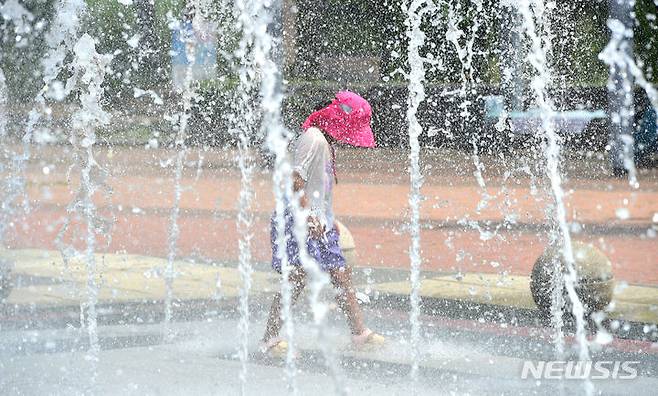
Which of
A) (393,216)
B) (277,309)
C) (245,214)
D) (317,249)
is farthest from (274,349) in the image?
(245,214)

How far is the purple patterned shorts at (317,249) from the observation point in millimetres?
6055

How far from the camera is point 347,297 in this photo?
20.9ft

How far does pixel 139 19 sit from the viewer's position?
115ft

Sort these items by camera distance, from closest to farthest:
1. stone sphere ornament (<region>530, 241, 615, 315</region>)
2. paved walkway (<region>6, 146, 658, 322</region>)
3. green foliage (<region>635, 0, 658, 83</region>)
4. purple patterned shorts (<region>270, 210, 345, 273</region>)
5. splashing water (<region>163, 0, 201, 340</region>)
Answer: purple patterned shorts (<region>270, 210, 345, 273</region>) → stone sphere ornament (<region>530, 241, 615, 315</region>) → splashing water (<region>163, 0, 201, 340</region>) → paved walkway (<region>6, 146, 658, 322</region>) → green foliage (<region>635, 0, 658, 83</region>)

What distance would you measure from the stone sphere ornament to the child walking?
1.63 m

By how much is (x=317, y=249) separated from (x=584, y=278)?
2169 millimetres

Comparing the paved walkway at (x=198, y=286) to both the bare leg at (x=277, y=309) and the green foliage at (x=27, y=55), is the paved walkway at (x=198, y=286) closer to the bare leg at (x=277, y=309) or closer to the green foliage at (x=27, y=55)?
the bare leg at (x=277, y=309)

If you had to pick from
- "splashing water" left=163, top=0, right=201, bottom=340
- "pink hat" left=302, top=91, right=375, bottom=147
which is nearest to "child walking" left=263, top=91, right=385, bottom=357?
"pink hat" left=302, top=91, right=375, bottom=147

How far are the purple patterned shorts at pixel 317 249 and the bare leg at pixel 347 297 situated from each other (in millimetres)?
70

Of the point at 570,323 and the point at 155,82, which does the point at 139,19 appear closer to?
the point at 155,82

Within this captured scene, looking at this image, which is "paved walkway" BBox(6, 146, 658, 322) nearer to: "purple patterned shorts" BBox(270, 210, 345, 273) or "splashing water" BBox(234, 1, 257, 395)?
"splashing water" BBox(234, 1, 257, 395)

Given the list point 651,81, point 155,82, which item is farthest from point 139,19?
point 651,81

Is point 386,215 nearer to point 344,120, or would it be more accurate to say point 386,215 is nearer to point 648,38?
point 344,120

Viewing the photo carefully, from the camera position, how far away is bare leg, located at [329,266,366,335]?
623 cm
